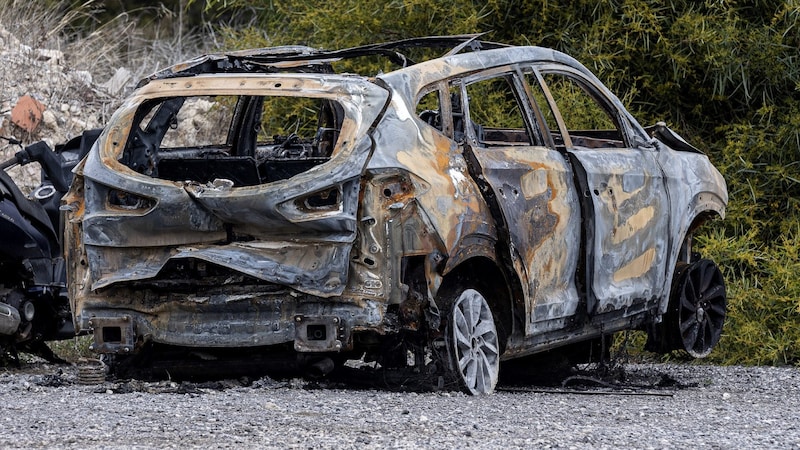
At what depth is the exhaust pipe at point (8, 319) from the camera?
9.17 meters

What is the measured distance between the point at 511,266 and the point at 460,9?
19.4 ft

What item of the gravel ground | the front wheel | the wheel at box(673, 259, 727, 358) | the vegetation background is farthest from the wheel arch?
the vegetation background

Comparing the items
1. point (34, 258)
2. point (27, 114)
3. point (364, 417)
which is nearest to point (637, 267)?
point (364, 417)

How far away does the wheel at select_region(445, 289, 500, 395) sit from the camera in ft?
24.7

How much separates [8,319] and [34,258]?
0.44 metres

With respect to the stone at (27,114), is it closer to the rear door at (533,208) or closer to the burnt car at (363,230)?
the burnt car at (363,230)

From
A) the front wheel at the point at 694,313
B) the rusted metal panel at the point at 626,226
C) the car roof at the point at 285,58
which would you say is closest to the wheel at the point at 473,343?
the rusted metal panel at the point at 626,226

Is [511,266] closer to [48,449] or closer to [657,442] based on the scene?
[657,442]

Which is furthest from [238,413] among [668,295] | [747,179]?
[747,179]

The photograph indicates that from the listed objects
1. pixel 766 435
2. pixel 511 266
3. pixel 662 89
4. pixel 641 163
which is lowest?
pixel 766 435

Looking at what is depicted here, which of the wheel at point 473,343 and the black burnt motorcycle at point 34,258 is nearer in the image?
the wheel at point 473,343

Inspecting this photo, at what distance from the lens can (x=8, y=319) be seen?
9188 mm

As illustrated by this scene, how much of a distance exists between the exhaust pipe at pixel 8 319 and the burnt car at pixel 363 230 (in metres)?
1.40

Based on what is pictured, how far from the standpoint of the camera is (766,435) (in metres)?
6.59
